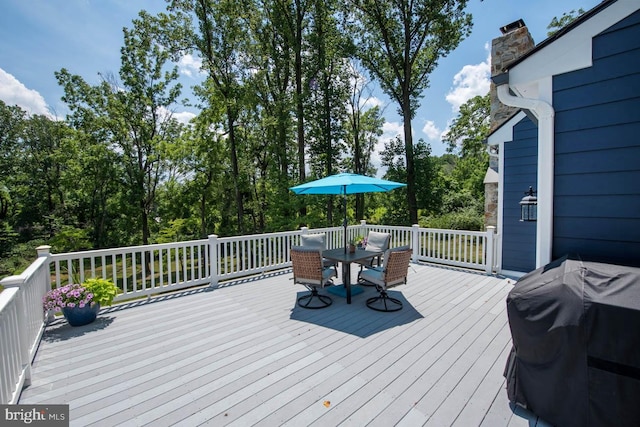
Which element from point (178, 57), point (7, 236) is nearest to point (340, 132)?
point (178, 57)

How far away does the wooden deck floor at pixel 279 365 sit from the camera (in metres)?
2.13

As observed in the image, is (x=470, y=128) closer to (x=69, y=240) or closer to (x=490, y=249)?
(x=490, y=249)

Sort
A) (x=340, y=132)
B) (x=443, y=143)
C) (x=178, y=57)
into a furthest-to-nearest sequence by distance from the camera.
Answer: (x=443, y=143) < (x=340, y=132) < (x=178, y=57)

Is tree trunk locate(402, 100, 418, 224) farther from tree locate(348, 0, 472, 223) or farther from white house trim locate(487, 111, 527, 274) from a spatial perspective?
white house trim locate(487, 111, 527, 274)

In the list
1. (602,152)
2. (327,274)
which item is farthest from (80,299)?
(602,152)

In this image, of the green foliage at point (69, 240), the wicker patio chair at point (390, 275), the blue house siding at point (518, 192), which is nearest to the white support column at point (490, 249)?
the blue house siding at point (518, 192)

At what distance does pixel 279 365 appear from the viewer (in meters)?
2.75

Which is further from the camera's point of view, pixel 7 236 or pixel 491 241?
pixel 7 236

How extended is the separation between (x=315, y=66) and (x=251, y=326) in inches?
441

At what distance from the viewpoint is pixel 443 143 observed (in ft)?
56.3

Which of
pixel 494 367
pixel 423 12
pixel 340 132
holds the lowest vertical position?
pixel 494 367

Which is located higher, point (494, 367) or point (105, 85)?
point (105, 85)

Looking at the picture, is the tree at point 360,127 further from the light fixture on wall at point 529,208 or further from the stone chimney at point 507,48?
the light fixture on wall at point 529,208

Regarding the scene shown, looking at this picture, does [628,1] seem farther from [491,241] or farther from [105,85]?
[105,85]
